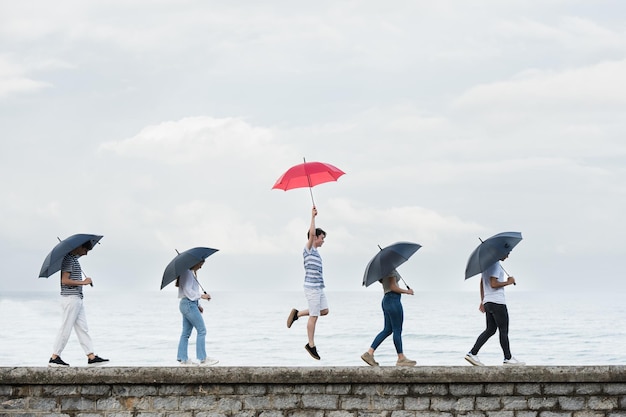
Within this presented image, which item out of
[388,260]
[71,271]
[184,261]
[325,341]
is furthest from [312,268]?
[325,341]

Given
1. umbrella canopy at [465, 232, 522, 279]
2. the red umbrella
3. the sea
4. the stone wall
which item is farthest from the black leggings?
the sea

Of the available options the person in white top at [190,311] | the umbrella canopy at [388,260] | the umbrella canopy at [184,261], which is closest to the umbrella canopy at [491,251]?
the umbrella canopy at [388,260]

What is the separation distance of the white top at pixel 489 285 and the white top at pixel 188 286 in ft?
11.8

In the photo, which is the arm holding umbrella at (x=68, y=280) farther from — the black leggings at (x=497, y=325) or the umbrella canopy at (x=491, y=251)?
the black leggings at (x=497, y=325)

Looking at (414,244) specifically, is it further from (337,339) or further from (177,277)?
(337,339)

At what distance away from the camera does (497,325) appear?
35.1 ft

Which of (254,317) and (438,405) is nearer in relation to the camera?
(438,405)

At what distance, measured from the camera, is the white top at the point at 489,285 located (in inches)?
418

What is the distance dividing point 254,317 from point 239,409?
53.6 m

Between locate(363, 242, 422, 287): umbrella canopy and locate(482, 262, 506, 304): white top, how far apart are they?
0.94 metres

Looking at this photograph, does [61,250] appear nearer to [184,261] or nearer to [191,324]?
[184,261]

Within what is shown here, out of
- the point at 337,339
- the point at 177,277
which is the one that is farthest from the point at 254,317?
the point at 177,277

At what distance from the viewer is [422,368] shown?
961 cm

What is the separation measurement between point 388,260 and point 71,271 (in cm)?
387
